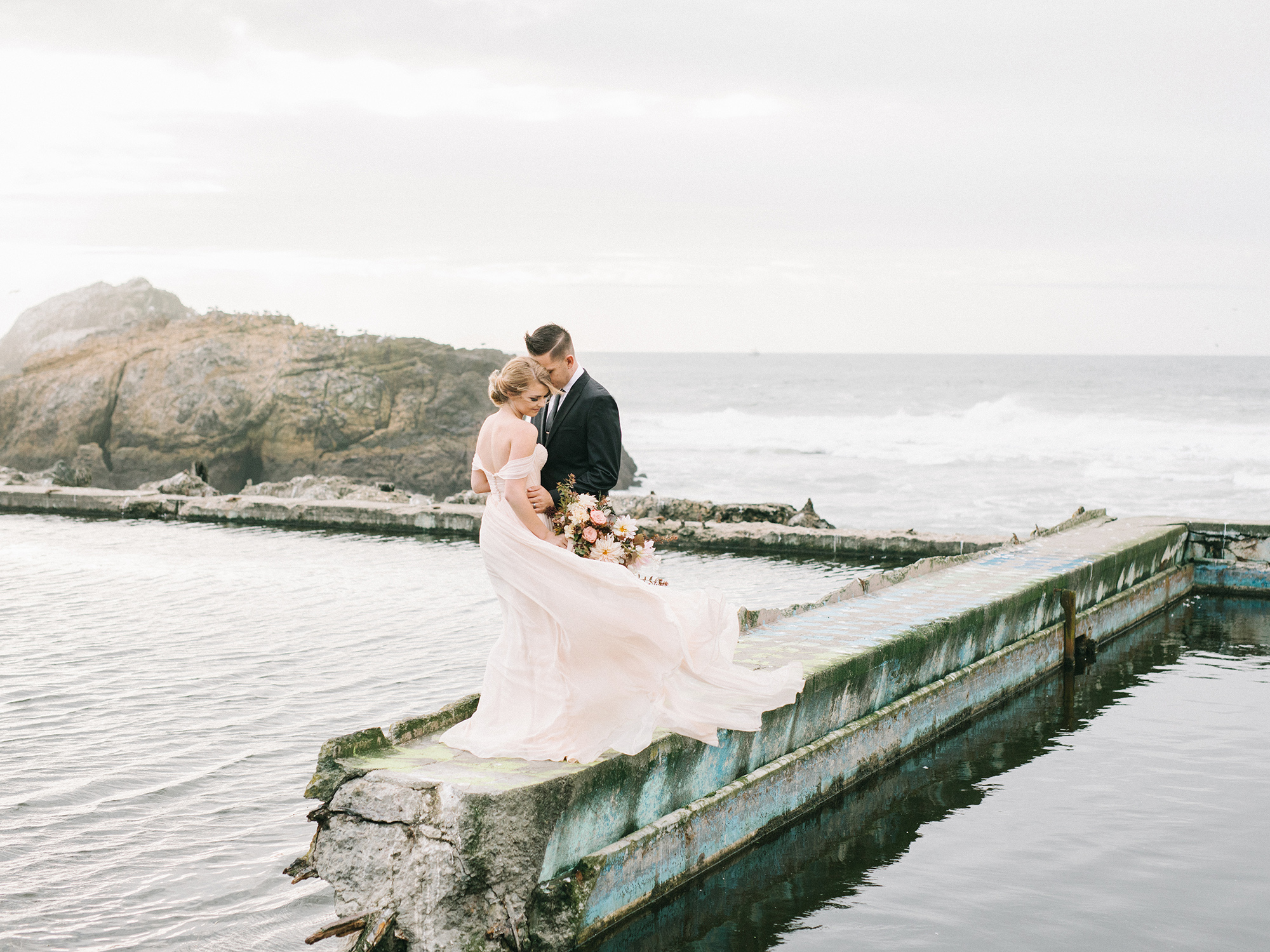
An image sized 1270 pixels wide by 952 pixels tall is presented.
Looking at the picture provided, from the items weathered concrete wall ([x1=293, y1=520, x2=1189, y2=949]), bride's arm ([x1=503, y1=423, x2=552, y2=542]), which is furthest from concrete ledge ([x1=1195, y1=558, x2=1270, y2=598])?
bride's arm ([x1=503, y1=423, x2=552, y2=542])

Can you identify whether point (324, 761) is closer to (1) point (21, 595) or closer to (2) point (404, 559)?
(1) point (21, 595)

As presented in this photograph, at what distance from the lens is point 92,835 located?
531 cm

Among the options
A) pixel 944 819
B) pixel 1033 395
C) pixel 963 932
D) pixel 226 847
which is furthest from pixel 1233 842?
pixel 1033 395

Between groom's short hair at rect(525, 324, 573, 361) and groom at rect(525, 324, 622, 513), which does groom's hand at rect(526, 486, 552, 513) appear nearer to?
groom at rect(525, 324, 622, 513)

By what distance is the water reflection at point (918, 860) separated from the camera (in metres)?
4.61

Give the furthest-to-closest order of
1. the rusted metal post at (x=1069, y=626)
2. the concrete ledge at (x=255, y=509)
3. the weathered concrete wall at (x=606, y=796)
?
the concrete ledge at (x=255, y=509) → the rusted metal post at (x=1069, y=626) → the weathered concrete wall at (x=606, y=796)

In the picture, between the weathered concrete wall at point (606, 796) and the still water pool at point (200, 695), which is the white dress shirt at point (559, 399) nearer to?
the weathered concrete wall at point (606, 796)

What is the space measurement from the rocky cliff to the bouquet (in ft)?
81.2

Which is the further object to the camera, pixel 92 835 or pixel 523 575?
pixel 92 835

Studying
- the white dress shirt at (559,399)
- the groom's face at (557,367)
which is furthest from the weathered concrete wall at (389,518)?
the groom's face at (557,367)

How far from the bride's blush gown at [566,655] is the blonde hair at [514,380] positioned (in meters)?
0.28

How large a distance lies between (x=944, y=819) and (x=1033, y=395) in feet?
272

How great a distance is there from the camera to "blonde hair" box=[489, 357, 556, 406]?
15.3 feet

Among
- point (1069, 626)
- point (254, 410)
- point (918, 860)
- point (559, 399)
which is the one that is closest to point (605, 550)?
point (559, 399)
